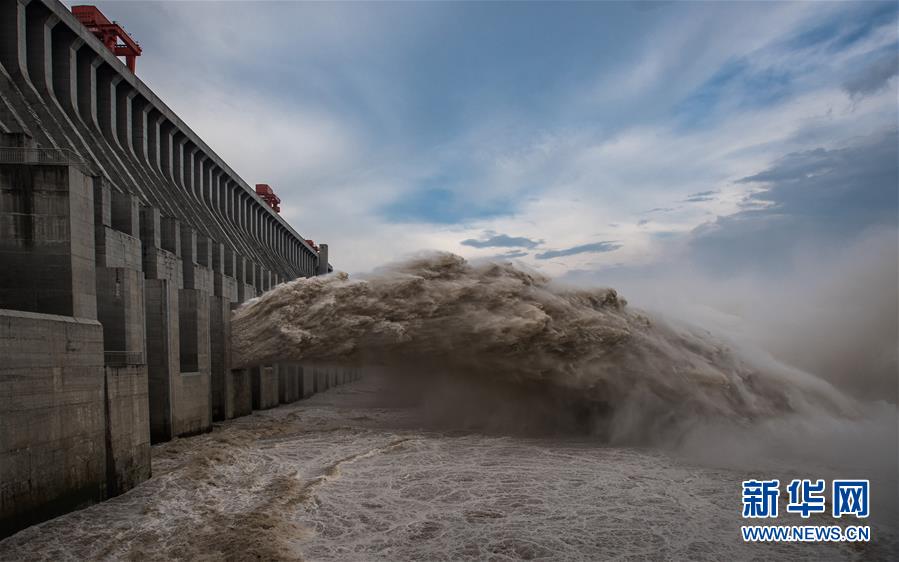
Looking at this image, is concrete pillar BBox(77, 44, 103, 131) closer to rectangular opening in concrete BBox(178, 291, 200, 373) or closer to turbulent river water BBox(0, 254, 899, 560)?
rectangular opening in concrete BBox(178, 291, 200, 373)

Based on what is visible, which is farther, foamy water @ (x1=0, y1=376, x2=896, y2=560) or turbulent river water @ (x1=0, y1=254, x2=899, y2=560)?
turbulent river water @ (x1=0, y1=254, x2=899, y2=560)

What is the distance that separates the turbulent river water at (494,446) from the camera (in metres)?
13.0

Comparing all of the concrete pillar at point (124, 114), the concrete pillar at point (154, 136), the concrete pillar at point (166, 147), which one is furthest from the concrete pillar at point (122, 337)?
the concrete pillar at point (166, 147)

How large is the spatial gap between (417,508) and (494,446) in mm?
8332

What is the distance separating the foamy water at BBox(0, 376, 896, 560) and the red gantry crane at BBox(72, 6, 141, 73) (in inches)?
965

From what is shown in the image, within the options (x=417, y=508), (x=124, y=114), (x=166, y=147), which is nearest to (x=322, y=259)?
(x=166, y=147)

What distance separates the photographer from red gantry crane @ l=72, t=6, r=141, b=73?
34.0 meters

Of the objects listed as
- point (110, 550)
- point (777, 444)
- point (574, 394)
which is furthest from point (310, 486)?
point (777, 444)

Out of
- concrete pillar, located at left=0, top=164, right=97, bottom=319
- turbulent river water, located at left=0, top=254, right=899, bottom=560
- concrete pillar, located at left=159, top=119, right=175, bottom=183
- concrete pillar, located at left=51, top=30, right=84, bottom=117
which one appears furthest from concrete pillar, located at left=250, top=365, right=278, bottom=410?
concrete pillar, located at left=0, top=164, right=97, bottom=319

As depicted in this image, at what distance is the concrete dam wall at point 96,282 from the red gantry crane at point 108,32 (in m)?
3.02

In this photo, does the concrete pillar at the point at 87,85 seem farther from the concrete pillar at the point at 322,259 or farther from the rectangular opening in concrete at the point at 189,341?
the concrete pillar at the point at 322,259

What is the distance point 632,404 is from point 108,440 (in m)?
18.5

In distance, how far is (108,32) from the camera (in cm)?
3531

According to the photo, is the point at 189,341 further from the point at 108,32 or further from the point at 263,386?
the point at 108,32
